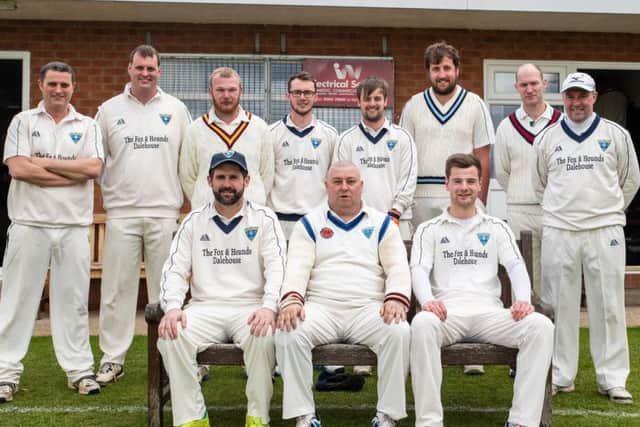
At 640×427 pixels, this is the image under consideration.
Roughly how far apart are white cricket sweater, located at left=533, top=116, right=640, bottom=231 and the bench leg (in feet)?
8.93

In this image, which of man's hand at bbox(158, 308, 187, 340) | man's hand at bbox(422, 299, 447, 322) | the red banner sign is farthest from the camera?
the red banner sign

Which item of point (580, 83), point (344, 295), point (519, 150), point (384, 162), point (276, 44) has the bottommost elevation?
point (344, 295)

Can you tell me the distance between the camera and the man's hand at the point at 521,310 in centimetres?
449

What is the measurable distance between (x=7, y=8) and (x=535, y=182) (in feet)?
20.8

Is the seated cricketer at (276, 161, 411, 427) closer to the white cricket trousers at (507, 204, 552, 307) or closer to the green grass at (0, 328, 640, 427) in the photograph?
the green grass at (0, 328, 640, 427)

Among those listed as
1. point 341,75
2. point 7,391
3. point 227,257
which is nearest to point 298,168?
point 227,257

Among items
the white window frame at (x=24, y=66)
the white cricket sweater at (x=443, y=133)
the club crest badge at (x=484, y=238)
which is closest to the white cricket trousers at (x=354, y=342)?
the club crest badge at (x=484, y=238)

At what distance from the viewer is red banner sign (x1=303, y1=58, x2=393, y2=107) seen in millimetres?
10047

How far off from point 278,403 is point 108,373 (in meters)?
1.32

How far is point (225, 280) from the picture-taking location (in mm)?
4855

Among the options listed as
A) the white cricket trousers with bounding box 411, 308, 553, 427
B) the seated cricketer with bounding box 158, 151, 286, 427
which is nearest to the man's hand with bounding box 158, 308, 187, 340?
the seated cricketer with bounding box 158, 151, 286, 427

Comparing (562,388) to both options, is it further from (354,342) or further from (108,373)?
(108,373)

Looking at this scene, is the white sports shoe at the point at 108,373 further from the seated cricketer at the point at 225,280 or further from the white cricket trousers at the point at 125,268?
the seated cricketer at the point at 225,280

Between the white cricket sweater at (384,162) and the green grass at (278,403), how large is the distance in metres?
1.33
